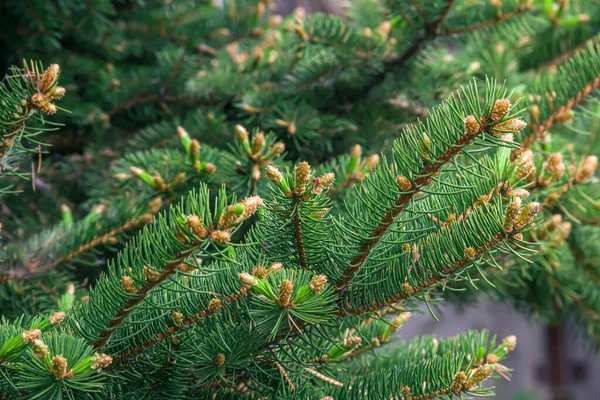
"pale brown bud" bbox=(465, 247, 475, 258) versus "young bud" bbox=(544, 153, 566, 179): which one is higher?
"young bud" bbox=(544, 153, 566, 179)

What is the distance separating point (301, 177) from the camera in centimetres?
47

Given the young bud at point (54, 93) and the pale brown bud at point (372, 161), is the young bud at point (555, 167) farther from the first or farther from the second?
the young bud at point (54, 93)

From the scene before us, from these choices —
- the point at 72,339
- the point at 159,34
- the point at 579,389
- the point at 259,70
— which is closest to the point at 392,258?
the point at 72,339

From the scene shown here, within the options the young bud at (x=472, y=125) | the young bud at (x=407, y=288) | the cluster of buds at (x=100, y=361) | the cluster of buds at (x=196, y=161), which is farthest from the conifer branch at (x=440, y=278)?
the cluster of buds at (x=196, y=161)

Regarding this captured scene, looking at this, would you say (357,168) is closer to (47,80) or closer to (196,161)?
(196,161)

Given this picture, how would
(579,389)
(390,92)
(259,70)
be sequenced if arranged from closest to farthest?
(390,92) < (259,70) < (579,389)

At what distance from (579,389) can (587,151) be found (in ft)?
13.5

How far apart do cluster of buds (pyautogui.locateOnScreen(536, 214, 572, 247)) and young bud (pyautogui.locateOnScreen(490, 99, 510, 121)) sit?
1.50ft

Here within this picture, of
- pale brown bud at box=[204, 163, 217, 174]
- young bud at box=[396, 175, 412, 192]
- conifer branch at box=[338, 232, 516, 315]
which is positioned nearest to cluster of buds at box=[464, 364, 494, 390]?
conifer branch at box=[338, 232, 516, 315]

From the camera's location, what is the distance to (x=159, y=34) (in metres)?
1.22

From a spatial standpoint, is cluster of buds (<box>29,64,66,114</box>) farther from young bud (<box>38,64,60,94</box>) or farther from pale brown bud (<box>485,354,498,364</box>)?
pale brown bud (<box>485,354,498,364</box>)

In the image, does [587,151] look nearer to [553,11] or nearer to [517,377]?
[553,11]

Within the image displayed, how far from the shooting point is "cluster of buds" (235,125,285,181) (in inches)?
28.6

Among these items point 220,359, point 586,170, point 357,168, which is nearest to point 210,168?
point 357,168
